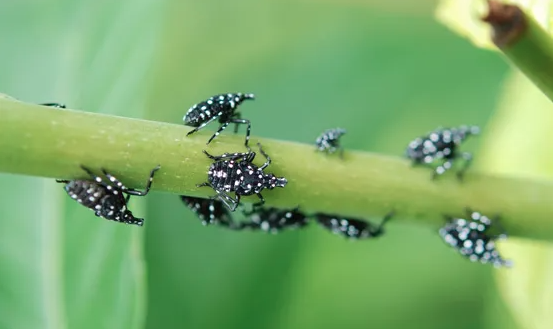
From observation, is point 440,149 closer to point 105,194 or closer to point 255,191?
point 255,191

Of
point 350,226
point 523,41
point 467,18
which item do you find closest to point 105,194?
point 350,226

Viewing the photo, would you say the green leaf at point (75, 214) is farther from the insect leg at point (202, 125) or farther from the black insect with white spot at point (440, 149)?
the black insect with white spot at point (440, 149)

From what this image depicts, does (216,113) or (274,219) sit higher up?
(216,113)

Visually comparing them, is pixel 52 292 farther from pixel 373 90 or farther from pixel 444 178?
pixel 373 90

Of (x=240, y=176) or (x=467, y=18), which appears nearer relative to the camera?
(x=240, y=176)

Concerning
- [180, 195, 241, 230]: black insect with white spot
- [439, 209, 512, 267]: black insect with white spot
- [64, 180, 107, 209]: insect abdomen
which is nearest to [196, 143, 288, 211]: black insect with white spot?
[180, 195, 241, 230]: black insect with white spot

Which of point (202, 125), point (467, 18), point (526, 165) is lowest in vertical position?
point (202, 125)
